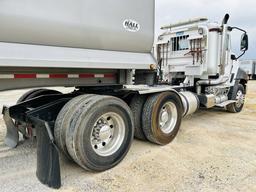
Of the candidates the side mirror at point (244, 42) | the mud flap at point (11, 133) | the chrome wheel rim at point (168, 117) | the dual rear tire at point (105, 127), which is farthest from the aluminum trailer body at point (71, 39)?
the side mirror at point (244, 42)

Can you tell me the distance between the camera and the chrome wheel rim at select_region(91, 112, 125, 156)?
305 cm

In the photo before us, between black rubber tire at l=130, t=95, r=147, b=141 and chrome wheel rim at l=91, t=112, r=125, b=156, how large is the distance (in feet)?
2.00

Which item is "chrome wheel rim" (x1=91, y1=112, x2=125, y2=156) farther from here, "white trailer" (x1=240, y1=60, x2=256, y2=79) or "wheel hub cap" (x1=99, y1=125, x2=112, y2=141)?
"white trailer" (x1=240, y1=60, x2=256, y2=79)

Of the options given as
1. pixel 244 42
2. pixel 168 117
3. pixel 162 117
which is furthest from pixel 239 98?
pixel 162 117

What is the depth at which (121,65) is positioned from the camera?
10.9 feet

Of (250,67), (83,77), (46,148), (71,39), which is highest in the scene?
(250,67)

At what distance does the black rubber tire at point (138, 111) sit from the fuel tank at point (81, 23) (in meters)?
0.80

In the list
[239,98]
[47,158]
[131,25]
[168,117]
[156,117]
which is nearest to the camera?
[47,158]

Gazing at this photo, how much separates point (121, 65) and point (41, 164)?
1677 millimetres

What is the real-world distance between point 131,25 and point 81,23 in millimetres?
816

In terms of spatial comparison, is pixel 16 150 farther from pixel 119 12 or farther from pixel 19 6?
pixel 119 12

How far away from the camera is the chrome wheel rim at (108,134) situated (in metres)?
3.05

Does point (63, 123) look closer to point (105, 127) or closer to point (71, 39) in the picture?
point (105, 127)

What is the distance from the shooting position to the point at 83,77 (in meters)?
3.33
